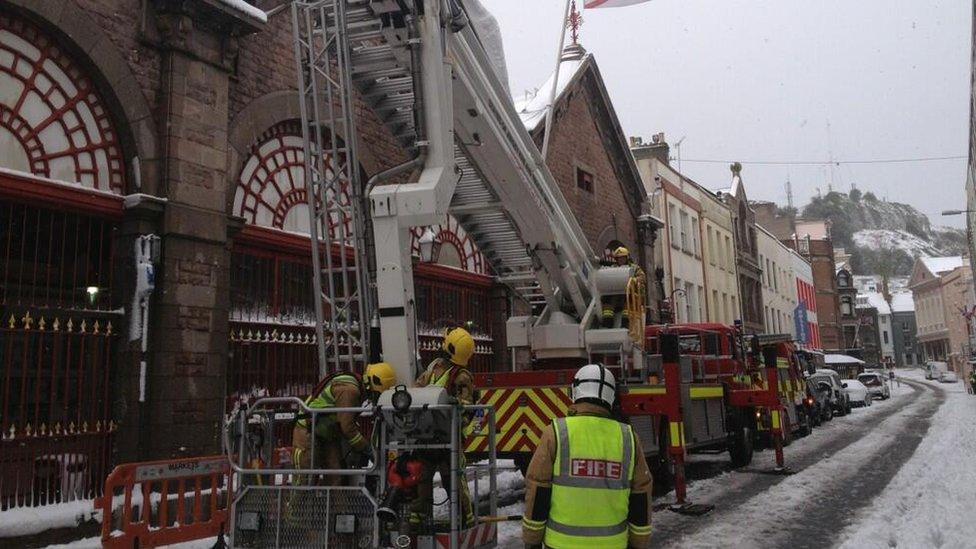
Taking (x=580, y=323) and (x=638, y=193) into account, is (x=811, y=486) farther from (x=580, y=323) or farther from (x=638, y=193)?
(x=638, y=193)

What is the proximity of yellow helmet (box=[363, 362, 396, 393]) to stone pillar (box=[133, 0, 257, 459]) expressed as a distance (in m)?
4.12

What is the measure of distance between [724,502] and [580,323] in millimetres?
2998

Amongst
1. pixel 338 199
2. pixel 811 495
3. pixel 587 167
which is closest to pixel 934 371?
pixel 587 167

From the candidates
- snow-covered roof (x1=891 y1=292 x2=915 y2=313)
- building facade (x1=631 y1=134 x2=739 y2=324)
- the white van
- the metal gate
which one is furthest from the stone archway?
snow-covered roof (x1=891 y1=292 x2=915 y2=313)

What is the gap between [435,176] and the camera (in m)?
6.89

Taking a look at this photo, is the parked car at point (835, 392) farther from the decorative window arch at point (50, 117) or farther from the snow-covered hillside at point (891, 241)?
the snow-covered hillside at point (891, 241)

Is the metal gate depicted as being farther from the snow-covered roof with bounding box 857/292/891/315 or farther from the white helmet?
the snow-covered roof with bounding box 857/292/891/315

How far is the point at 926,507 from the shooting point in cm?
891

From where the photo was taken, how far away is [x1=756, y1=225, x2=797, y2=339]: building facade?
4528 centimetres

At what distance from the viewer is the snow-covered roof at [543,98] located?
19.1m

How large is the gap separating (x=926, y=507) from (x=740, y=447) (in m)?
5.23

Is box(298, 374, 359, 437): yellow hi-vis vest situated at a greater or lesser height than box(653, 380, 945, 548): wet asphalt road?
greater

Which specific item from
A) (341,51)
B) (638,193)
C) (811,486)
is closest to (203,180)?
(341,51)

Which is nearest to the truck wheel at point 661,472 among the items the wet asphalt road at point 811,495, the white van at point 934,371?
the wet asphalt road at point 811,495
